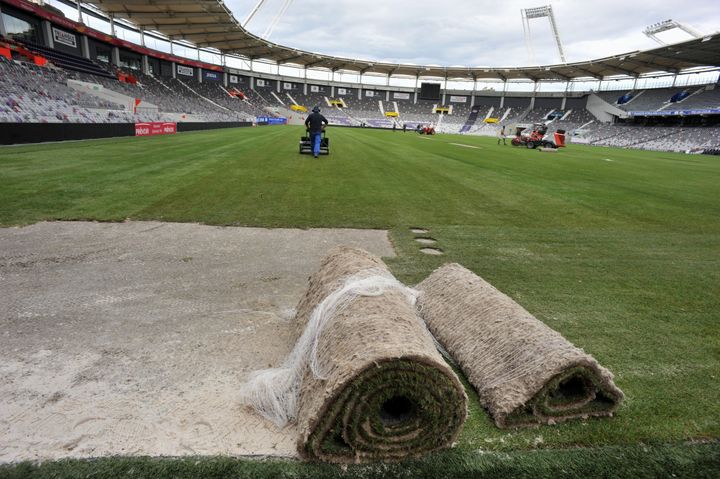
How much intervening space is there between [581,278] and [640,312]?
3.31ft

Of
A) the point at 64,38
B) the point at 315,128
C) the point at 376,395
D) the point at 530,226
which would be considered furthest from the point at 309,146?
the point at 64,38

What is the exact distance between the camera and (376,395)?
6.88ft

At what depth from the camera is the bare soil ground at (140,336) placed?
2283 millimetres

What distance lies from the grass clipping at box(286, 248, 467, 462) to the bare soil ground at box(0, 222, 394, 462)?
325mm

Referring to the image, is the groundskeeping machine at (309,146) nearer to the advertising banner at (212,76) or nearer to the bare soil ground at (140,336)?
the bare soil ground at (140,336)

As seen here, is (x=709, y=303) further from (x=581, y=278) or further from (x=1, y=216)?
(x=1, y=216)

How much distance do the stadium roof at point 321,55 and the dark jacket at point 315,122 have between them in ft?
116

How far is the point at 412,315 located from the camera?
2.54m

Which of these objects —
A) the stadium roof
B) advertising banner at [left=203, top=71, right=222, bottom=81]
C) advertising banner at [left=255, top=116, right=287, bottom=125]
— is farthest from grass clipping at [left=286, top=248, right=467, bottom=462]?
advertising banner at [left=203, top=71, right=222, bottom=81]

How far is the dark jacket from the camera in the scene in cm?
1520

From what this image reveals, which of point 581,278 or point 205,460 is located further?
point 581,278

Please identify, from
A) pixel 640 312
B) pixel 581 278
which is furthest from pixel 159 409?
pixel 581 278

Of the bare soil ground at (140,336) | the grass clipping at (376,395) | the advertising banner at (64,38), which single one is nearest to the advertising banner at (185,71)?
the advertising banner at (64,38)

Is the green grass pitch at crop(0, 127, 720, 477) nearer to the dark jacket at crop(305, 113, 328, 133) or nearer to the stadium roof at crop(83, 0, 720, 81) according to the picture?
the dark jacket at crop(305, 113, 328, 133)
